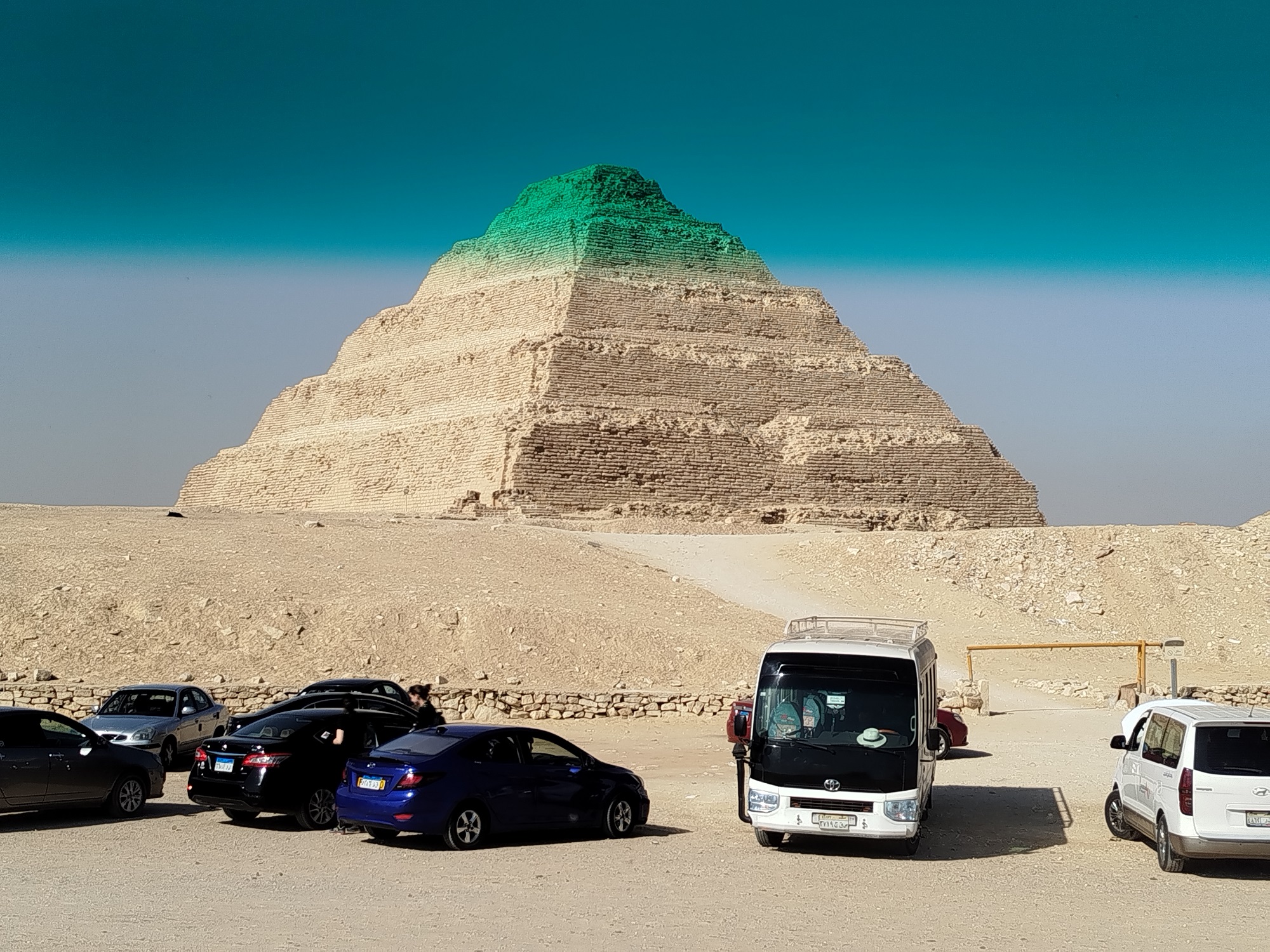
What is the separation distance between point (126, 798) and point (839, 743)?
666 centimetres

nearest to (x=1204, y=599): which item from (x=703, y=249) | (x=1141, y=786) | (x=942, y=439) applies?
(x=1141, y=786)

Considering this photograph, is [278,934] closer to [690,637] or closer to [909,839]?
[909,839]

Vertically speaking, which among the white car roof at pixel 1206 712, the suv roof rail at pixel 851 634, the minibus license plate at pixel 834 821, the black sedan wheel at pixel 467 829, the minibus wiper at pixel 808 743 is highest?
the suv roof rail at pixel 851 634

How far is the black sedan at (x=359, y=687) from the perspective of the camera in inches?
714

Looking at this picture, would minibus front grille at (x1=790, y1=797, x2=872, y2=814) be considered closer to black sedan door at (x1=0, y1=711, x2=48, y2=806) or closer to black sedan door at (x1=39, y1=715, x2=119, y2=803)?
black sedan door at (x1=39, y1=715, x2=119, y2=803)

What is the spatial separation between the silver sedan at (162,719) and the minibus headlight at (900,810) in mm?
9366

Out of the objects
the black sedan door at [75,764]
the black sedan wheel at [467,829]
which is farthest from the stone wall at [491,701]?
the black sedan wheel at [467,829]

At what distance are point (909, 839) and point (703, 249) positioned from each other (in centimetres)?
8347

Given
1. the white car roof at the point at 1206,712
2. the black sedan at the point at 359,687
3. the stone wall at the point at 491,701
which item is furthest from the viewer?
the stone wall at the point at 491,701

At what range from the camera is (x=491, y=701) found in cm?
2139

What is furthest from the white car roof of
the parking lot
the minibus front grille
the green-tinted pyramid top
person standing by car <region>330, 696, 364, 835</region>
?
the green-tinted pyramid top

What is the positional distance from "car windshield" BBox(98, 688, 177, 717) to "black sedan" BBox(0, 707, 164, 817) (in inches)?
169

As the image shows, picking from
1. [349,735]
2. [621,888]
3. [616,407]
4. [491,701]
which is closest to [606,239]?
[616,407]

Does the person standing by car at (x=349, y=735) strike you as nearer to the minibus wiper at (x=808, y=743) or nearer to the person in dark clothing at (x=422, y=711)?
the person in dark clothing at (x=422, y=711)
